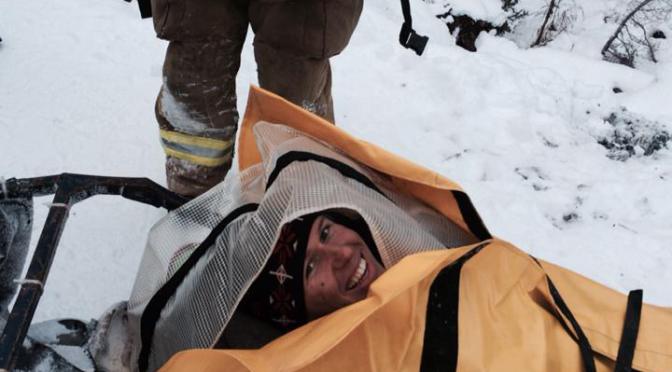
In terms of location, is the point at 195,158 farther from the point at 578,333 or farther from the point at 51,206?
the point at 578,333

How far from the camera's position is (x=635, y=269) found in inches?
84.4

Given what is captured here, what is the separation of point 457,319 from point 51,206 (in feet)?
2.64

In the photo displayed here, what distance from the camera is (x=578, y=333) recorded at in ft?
3.93

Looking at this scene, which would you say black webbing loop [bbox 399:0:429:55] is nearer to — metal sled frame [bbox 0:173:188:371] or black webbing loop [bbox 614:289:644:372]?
metal sled frame [bbox 0:173:188:371]

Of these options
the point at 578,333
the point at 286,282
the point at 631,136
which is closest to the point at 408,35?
the point at 286,282

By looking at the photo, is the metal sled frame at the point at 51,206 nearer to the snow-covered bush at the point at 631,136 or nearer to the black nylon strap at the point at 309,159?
the black nylon strap at the point at 309,159

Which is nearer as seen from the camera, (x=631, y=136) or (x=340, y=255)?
(x=340, y=255)

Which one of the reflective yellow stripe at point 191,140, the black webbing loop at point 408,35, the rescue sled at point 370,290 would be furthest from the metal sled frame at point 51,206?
the black webbing loop at point 408,35

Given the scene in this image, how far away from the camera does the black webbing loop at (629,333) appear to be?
1188mm

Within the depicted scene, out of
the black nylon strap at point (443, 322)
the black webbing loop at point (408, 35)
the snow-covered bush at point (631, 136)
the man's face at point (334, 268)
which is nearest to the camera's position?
the black nylon strap at point (443, 322)

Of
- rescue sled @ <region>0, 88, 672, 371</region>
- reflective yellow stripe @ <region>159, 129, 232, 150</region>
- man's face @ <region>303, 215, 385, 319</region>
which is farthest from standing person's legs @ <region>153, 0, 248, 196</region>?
man's face @ <region>303, 215, 385, 319</region>

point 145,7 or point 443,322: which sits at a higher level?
point 145,7

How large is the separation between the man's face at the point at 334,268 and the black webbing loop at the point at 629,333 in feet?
1.68

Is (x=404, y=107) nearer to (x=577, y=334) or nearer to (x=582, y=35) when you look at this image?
(x=577, y=334)
